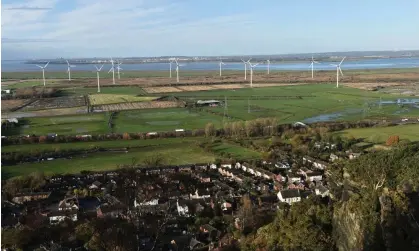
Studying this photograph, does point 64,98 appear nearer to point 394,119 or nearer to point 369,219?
point 394,119

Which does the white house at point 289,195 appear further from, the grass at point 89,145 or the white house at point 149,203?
the grass at point 89,145

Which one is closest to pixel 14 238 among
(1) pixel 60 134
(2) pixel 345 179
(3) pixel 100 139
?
(2) pixel 345 179

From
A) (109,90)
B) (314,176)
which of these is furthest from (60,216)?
(109,90)

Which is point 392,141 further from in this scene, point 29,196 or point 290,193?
point 29,196

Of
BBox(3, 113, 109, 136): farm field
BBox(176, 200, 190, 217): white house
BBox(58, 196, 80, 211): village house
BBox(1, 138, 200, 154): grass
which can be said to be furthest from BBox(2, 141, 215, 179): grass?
BBox(176, 200, 190, 217): white house

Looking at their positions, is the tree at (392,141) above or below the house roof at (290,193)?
above

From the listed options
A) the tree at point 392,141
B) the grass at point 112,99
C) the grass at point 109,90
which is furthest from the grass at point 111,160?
the grass at point 109,90
